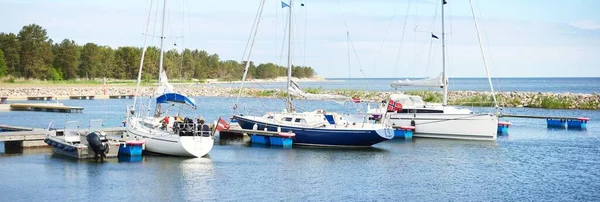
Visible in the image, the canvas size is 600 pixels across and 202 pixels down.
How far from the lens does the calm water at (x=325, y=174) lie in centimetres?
2936

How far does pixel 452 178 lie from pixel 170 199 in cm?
1271

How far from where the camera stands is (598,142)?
49344 mm

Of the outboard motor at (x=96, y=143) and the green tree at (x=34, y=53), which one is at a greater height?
the green tree at (x=34, y=53)

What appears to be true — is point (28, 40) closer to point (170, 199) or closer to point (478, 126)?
point (478, 126)

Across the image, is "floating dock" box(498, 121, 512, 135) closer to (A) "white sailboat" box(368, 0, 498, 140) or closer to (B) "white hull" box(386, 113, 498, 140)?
(A) "white sailboat" box(368, 0, 498, 140)

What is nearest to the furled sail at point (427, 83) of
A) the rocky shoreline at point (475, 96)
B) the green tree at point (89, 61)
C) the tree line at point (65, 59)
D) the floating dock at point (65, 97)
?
the rocky shoreline at point (475, 96)

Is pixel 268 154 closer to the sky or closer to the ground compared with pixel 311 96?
closer to the ground

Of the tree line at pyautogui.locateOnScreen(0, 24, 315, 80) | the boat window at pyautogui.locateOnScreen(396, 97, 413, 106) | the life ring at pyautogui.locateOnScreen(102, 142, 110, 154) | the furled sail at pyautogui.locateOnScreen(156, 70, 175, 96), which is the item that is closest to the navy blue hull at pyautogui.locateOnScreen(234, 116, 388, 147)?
the furled sail at pyautogui.locateOnScreen(156, 70, 175, 96)

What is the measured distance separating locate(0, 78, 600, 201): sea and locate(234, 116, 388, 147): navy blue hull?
1.69 ft

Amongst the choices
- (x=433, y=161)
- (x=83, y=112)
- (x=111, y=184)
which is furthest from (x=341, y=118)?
(x=83, y=112)

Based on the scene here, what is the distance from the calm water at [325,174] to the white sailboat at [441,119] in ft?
7.21

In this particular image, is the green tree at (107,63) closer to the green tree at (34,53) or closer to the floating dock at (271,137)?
the green tree at (34,53)

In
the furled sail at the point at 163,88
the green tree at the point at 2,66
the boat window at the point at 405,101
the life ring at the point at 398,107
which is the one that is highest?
the green tree at the point at 2,66

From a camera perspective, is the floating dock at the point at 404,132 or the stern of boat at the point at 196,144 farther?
the floating dock at the point at 404,132
